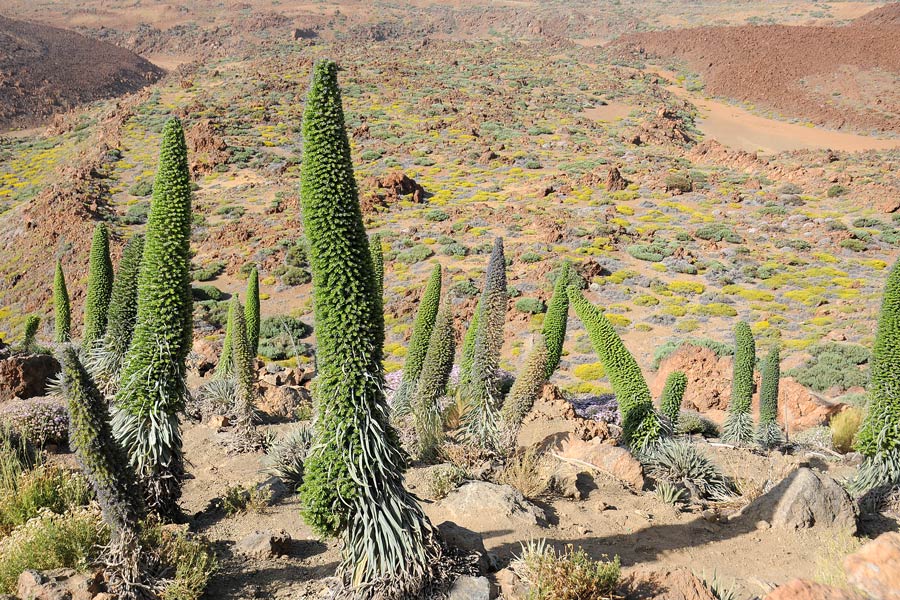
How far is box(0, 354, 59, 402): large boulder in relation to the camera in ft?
35.7

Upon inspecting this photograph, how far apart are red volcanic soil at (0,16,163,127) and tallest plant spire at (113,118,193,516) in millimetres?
65759

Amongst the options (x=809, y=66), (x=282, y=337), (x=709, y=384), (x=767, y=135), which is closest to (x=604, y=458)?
(x=709, y=384)

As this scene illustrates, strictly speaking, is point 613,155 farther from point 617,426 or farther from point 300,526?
point 300,526

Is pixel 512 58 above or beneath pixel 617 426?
above

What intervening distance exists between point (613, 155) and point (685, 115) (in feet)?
60.0

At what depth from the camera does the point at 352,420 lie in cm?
481

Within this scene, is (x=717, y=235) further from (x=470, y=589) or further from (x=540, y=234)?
(x=470, y=589)

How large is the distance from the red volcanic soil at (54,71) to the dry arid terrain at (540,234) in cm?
47

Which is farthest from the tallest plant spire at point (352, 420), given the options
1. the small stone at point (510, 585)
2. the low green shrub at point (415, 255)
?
the low green shrub at point (415, 255)

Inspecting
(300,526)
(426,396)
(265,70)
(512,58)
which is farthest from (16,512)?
(512,58)

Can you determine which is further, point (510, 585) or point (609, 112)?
point (609, 112)

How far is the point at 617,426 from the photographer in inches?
479

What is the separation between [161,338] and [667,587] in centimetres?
512

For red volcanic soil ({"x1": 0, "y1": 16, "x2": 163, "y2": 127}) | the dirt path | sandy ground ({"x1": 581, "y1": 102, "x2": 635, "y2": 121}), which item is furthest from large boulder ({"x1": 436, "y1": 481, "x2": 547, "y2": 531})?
red volcanic soil ({"x1": 0, "y1": 16, "x2": 163, "y2": 127})
